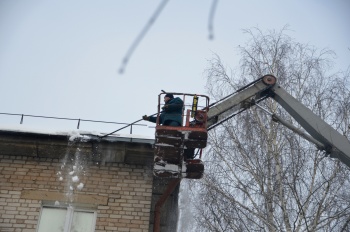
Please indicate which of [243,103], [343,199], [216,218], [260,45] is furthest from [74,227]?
[260,45]

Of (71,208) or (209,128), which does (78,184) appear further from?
(209,128)

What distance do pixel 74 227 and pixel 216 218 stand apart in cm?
480

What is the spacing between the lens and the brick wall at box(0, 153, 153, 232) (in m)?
6.89

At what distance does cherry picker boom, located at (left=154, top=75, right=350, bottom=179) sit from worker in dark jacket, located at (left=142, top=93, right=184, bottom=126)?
0.15m

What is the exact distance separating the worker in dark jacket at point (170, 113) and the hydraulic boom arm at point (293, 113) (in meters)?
0.76

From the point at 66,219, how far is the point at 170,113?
269cm

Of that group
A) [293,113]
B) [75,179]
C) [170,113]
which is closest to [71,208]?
[75,179]

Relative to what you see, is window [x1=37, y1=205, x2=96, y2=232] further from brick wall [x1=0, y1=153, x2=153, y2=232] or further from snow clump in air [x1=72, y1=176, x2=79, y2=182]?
snow clump in air [x1=72, y1=176, x2=79, y2=182]

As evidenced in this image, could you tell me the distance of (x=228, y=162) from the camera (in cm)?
1092

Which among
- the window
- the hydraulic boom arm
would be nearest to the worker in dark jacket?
the hydraulic boom arm

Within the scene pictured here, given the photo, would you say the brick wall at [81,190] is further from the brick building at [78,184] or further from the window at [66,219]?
the window at [66,219]

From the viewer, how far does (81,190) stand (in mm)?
7199

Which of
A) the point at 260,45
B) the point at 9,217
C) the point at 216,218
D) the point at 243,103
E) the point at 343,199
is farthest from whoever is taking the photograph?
the point at 260,45

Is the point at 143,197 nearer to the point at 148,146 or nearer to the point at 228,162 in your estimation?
the point at 148,146
